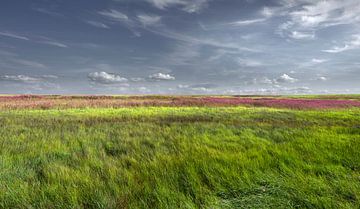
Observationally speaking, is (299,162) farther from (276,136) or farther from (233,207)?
(276,136)

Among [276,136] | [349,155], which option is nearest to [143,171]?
[349,155]

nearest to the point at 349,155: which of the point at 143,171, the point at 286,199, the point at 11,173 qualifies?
the point at 286,199

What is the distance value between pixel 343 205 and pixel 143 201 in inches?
108

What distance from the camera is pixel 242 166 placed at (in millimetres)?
5125

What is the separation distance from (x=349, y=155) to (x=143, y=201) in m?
5.26

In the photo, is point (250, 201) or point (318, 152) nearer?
point (250, 201)

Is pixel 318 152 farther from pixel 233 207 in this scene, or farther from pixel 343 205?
pixel 233 207

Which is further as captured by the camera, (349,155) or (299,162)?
(349,155)

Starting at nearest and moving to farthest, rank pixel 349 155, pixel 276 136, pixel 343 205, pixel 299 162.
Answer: pixel 343 205 → pixel 299 162 → pixel 349 155 → pixel 276 136

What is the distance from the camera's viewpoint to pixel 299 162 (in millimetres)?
5387

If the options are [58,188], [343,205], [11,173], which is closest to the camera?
[343,205]

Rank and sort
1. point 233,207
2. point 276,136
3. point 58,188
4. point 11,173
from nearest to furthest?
point 233,207
point 58,188
point 11,173
point 276,136

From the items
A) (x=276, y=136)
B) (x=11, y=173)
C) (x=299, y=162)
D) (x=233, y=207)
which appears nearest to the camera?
(x=233, y=207)

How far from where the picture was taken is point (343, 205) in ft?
10.9
